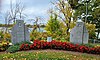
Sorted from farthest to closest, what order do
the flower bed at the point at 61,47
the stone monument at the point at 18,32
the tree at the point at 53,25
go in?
the tree at the point at 53,25 < the stone monument at the point at 18,32 < the flower bed at the point at 61,47

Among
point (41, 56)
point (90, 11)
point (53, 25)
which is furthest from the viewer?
point (90, 11)

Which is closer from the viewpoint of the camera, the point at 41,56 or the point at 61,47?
the point at 41,56

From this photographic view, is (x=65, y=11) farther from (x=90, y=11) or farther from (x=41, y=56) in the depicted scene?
(x=41, y=56)

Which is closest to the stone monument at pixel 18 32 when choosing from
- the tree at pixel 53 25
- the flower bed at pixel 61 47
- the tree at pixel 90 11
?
the flower bed at pixel 61 47

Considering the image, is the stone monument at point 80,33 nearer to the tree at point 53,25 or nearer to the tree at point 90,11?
the tree at point 53,25

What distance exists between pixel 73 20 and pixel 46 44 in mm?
21771

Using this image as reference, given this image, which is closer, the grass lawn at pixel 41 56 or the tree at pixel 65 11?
the grass lawn at pixel 41 56

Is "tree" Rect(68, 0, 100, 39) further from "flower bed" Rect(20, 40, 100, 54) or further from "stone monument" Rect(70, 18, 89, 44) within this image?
"flower bed" Rect(20, 40, 100, 54)

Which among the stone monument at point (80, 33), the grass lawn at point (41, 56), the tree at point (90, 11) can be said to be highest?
the tree at point (90, 11)

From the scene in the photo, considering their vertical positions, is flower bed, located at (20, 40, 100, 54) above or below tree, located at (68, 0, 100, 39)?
below

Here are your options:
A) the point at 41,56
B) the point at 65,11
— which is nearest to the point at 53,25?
the point at 65,11

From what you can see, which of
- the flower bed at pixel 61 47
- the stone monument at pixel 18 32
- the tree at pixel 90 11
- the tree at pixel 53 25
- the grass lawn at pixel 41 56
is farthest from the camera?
the tree at pixel 90 11

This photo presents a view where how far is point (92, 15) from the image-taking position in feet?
113

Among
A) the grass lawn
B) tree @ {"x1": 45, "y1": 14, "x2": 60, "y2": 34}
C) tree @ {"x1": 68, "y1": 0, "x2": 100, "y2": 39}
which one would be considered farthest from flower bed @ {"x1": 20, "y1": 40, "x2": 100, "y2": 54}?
tree @ {"x1": 68, "y1": 0, "x2": 100, "y2": 39}
